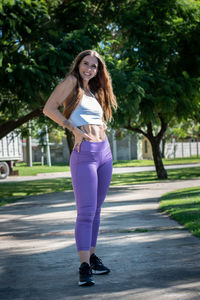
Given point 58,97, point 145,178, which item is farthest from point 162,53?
point 58,97

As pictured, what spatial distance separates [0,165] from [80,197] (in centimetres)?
2074

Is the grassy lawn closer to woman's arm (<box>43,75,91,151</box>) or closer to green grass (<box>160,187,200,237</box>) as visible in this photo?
green grass (<box>160,187,200,237</box>)

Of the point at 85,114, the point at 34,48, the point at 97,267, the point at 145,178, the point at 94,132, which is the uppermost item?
the point at 34,48

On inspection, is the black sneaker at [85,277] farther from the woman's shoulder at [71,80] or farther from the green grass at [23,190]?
the green grass at [23,190]

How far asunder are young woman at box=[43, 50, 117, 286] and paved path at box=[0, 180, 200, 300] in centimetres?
26

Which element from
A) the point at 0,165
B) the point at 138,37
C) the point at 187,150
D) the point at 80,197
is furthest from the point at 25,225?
the point at 187,150

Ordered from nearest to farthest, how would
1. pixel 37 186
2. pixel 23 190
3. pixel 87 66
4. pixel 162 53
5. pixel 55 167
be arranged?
pixel 87 66 < pixel 162 53 < pixel 23 190 < pixel 37 186 < pixel 55 167

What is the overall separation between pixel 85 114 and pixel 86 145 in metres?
0.29

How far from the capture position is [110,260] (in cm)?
413

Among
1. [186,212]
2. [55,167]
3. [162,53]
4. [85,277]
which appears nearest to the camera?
[85,277]

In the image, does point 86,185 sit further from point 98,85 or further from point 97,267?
point 98,85

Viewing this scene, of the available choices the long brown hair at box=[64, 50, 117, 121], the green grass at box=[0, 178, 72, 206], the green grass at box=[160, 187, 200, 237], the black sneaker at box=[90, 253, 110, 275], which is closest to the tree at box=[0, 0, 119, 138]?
the green grass at box=[0, 178, 72, 206]

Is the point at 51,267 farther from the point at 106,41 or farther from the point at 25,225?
the point at 106,41

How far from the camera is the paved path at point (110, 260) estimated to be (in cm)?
314
